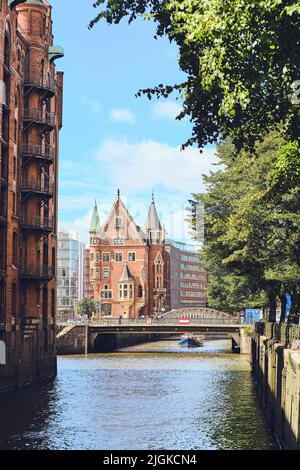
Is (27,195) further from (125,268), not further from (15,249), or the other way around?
(125,268)

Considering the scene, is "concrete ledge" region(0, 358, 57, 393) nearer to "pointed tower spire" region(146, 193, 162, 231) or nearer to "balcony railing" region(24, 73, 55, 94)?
"balcony railing" region(24, 73, 55, 94)

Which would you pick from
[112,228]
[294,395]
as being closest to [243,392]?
[294,395]

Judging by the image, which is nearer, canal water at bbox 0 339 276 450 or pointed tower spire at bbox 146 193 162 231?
canal water at bbox 0 339 276 450

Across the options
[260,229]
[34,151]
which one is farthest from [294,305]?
[34,151]

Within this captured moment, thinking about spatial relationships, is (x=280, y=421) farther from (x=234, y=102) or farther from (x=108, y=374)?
(x=108, y=374)

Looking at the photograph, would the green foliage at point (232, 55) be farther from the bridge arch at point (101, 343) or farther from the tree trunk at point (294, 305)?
the bridge arch at point (101, 343)

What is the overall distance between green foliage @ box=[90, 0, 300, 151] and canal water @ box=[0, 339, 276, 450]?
51.4 feet

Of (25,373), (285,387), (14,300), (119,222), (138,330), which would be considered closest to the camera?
(285,387)

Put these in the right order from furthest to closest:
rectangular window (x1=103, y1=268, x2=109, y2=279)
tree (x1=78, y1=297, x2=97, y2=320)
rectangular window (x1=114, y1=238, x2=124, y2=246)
Result: rectangular window (x1=114, y1=238, x2=124, y2=246) → rectangular window (x1=103, y1=268, x2=109, y2=279) → tree (x1=78, y1=297, x2=97, y2=320)

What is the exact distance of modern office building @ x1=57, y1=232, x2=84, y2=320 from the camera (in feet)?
602

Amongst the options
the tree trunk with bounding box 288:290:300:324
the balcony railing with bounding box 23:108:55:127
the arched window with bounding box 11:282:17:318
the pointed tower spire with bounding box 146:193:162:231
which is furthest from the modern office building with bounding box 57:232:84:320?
the tree trunk with bounding box 288:290:300:324

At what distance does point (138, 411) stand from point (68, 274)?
144m

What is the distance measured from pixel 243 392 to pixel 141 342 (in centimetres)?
8675

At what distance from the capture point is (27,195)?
193ft
